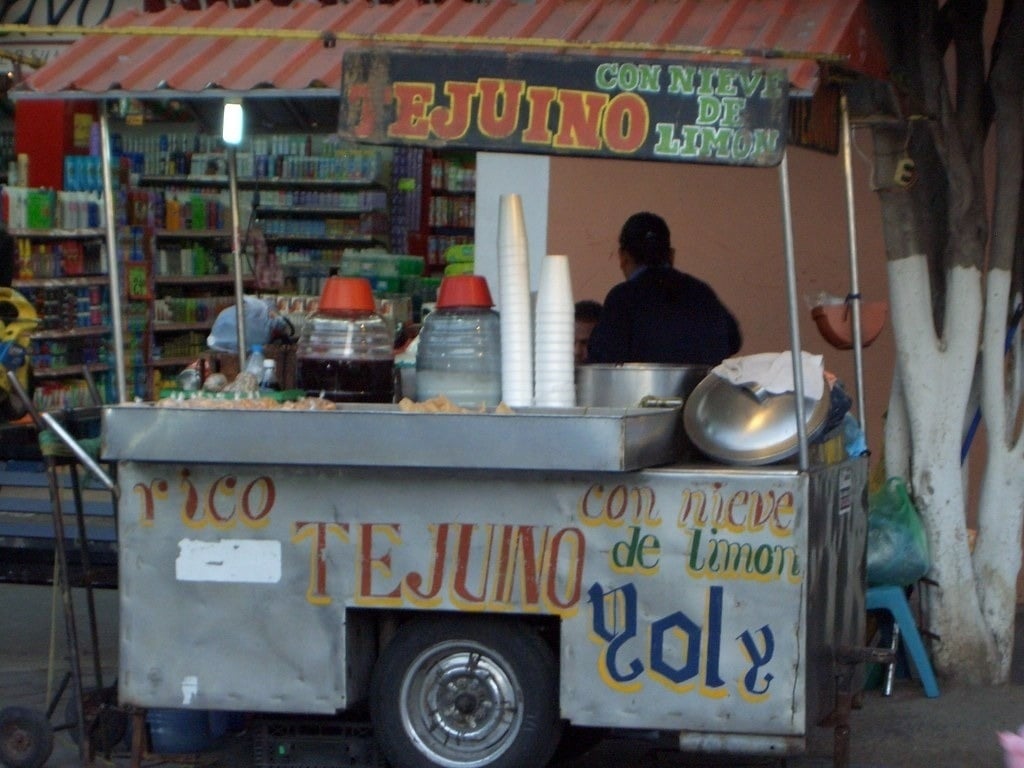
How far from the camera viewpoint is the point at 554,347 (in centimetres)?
497

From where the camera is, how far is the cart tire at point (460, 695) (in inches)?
185

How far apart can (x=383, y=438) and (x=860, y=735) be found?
2664 millimetres

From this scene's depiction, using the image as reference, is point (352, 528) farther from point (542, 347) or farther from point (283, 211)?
point (283, 211)

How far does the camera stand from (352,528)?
4.62 metres

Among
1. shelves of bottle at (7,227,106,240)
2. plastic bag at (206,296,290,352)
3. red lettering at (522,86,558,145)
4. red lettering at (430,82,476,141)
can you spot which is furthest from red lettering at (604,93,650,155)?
shelves of bottle at (7,227,106,240)

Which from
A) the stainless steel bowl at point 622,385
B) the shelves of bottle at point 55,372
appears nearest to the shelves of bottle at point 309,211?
the shelves of bottle at point 55,372

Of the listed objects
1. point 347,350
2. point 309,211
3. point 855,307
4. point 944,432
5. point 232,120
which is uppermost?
point 232,120

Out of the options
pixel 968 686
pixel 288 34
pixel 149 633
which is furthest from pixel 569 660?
pixel 968 686

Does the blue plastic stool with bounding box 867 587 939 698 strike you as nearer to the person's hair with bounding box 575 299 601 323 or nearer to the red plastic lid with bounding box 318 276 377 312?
the person's hair with bounding box 575 299 601 323

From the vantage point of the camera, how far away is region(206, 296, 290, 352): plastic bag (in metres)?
8.59

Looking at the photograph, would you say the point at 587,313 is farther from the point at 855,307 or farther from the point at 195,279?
the point at 195,279

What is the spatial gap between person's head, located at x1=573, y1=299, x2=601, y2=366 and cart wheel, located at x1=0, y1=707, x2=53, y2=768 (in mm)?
2744

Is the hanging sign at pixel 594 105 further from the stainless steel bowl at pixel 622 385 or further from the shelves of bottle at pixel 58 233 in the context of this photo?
the shelves of bottle at pixel 58 233

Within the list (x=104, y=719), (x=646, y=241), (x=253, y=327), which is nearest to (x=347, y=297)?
(x=646, y=241)
